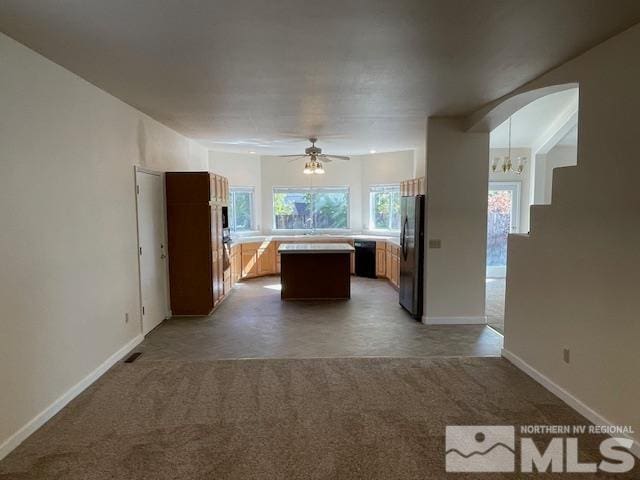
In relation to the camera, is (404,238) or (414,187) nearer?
(404,238)

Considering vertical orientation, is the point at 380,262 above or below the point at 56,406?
above

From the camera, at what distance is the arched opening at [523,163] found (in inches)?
249

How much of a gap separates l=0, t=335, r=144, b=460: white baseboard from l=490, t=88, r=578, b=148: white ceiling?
21.1ft

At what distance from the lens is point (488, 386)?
3.21 metres

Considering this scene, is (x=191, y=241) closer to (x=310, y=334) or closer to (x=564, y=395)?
(x=310, y=334)

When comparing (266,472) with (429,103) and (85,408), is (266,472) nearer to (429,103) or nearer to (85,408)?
(85,408)

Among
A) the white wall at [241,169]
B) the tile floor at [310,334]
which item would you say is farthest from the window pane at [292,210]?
the tile floor at [310,334]

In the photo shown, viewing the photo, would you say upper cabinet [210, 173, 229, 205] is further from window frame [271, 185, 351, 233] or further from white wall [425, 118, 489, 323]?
white wall [425, 118, 489, 323]

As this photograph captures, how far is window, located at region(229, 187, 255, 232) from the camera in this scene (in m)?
8.73

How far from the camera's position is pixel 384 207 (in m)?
8.80

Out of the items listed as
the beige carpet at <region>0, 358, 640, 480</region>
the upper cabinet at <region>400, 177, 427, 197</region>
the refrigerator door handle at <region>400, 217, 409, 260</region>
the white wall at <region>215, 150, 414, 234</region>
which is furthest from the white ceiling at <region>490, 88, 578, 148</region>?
the beige carpet at <region>0, 358, 640, 480</region>

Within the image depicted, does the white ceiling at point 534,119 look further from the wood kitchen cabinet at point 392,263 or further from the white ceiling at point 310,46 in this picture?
the wood kitchen cabinet at point 392,263

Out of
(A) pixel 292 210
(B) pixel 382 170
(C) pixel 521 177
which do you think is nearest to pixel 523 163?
(C) pixel 521 177

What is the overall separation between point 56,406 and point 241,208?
6.33 metres
